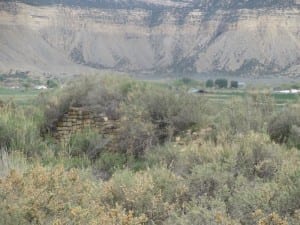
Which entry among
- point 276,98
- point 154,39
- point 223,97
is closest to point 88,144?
point 276,98

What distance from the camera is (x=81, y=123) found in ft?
53.8

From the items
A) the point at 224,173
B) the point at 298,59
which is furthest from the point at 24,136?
the point at 298,59

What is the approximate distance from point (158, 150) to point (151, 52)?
98487 mm

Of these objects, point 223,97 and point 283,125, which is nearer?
point 283,125

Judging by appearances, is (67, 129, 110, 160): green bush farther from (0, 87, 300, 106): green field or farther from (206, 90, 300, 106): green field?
(206, 90, 300, 106): green field

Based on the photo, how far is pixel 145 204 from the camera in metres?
7.07

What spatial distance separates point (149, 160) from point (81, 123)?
12.8ft

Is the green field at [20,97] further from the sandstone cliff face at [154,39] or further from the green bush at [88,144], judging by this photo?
the sandstone cliff face at [154,39]

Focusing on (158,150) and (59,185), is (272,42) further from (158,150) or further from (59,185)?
(59,185)

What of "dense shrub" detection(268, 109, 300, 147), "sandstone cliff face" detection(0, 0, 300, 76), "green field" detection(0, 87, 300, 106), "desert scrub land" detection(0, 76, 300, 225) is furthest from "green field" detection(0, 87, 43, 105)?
"sandstone cliff face" detection(0, 0, 300, 76)

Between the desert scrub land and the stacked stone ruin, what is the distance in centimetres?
6

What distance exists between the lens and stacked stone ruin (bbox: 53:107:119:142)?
15.9 meters

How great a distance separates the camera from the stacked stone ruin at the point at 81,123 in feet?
52.2

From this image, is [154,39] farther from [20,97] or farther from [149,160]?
[149,160]
